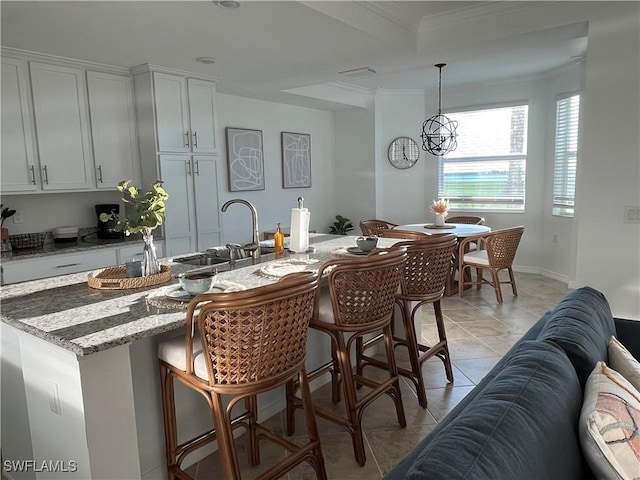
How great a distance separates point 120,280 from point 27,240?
84.9 inches

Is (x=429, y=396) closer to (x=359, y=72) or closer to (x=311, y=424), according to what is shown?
(x=311, y=424)

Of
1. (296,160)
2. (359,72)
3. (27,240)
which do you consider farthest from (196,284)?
(296,160)

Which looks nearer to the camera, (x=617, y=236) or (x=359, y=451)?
(x=359, y=451)

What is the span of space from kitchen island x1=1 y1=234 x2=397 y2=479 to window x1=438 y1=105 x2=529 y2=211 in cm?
532

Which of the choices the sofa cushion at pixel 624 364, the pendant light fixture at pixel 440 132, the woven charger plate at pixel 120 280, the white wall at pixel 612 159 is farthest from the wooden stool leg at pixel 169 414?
the pendant light fixture at pixel 440 132

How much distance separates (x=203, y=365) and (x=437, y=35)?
3.35m

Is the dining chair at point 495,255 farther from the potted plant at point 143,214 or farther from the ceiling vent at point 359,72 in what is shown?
the potted plant at point 143,214

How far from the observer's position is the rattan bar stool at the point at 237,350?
151cm

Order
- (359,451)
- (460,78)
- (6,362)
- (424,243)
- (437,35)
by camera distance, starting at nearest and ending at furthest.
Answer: (6,362)
(359,451)
(424,243)
(437,35)
(460,78)

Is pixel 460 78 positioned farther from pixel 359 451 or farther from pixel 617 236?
pixel 359 451

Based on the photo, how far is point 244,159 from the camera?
5641 millimetres

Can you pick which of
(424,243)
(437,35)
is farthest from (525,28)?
(424,243)

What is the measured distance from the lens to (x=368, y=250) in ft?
8.83

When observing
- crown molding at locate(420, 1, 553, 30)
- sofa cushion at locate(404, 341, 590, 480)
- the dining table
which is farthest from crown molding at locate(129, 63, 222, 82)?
sofa cushion at locate(404, 341, 590, 480)
